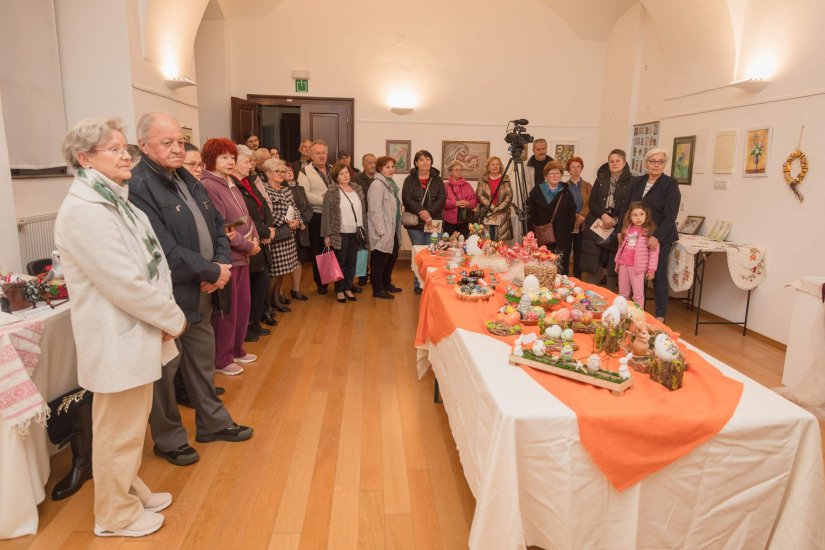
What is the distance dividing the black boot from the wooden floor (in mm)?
43

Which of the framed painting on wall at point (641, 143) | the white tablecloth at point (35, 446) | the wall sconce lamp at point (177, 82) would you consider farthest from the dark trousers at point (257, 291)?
the framed painting on wall at point (641, 143)

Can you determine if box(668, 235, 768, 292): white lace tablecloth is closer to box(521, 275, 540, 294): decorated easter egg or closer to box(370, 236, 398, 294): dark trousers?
box(521, 275, 540, 294): decorated easter egg

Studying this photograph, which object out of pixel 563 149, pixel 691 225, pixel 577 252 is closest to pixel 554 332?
pixel 691 225

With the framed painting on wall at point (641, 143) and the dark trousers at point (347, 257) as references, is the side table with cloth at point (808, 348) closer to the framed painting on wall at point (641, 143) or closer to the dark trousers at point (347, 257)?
the framed painting on wall at point (641, 143)

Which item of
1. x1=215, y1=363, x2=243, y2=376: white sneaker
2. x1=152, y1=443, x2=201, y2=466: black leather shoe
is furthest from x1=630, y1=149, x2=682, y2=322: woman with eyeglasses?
x1=152, y1=443, x2=201, y2=466: black leather shoe

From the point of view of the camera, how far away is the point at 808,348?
3395 mm

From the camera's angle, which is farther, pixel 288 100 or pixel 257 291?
pixel 288 100

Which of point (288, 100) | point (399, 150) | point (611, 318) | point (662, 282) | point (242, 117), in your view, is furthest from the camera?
point (399, 150)

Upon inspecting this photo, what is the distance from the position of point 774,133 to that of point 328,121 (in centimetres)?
560

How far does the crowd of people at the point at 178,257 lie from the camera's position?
1.83 meters

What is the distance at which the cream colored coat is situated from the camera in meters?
1.77

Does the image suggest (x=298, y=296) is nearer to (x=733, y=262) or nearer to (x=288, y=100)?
(x=288, y=100)

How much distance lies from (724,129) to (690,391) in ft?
14.8

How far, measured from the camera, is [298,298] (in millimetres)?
5828
